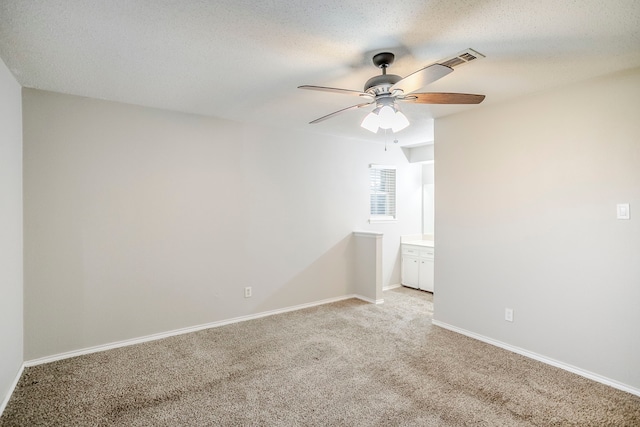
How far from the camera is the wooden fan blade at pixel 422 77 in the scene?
178 cm

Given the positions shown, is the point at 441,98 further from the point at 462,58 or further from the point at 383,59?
the point at 462,58

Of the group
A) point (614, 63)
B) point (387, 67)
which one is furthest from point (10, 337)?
point (614, 63)

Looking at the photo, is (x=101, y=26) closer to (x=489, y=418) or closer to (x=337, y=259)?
(x=489, y=418)

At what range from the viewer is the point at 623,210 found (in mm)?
2516

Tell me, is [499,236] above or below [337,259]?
above

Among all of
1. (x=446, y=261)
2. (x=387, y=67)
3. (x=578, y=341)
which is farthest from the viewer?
(x=446, y=261)

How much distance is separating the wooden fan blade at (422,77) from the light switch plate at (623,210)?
73.0 inches

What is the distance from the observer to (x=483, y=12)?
1750 millimetres

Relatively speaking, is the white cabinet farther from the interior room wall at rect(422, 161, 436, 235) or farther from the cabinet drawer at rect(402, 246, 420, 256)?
the interior room wall at rect(422, 161, 436, 235)

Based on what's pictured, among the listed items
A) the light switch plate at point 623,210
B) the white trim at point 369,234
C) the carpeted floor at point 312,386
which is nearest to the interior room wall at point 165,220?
the white trim at point 369,234

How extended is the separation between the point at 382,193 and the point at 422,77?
12.1ft

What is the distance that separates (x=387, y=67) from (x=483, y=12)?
2.29ft

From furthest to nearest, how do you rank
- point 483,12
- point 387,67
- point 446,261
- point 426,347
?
point 446,261 < point 426,347 < point 387,67 < point 483,12

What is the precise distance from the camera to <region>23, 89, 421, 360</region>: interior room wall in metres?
2.95
